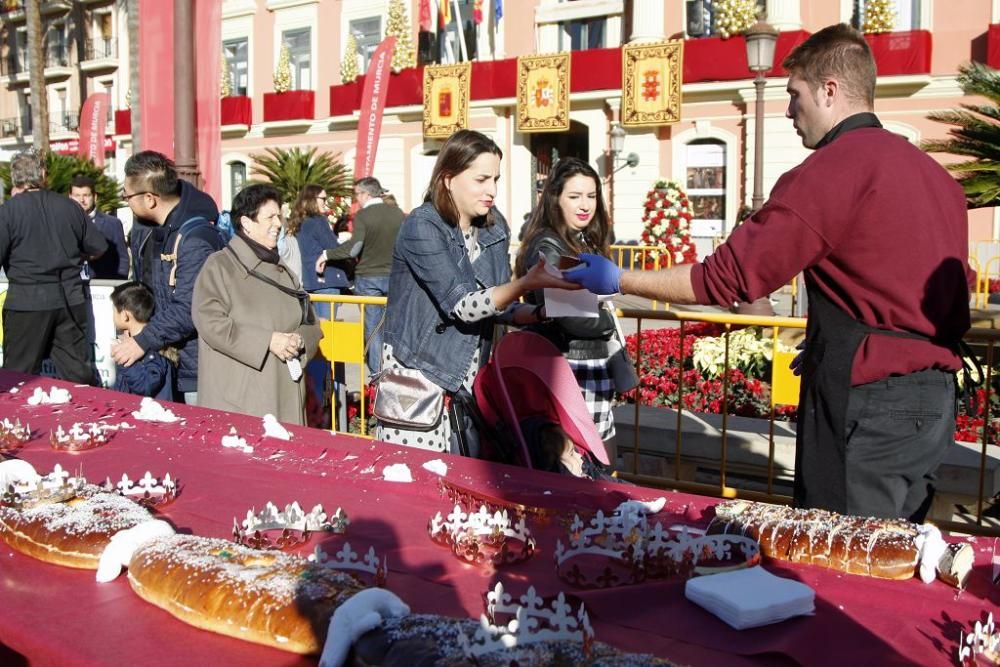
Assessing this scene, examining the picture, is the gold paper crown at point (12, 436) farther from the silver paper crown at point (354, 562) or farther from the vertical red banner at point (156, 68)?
the vertical red banner at point (156, 68)

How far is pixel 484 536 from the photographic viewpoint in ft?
6.68

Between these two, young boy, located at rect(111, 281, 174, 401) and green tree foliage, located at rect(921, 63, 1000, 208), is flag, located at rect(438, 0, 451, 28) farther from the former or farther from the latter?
young boy, located at rect(111, 281, 174, 401)

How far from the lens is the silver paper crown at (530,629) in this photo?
1441mm

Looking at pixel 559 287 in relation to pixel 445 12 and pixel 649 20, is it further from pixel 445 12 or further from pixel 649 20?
pixel 445 12

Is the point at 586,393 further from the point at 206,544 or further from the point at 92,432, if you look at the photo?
the point at 206,544

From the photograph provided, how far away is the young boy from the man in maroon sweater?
300 cm

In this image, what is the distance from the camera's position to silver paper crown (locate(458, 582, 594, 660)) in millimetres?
1441

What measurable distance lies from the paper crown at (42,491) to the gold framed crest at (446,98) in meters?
24.2

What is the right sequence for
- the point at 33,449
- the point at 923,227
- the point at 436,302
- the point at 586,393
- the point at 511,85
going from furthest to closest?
1. the point at 511,85
2. the point at 586,393
3. the point at 436,302
4. the point at 33,449
5. the point at 923,227

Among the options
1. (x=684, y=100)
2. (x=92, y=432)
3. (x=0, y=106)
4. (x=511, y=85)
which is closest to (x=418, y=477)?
(x=92, y=432)

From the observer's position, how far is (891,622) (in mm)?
1706

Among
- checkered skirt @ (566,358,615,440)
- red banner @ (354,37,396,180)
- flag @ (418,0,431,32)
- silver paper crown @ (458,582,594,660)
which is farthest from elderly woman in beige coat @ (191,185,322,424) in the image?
flag @ (418,0,431,32)

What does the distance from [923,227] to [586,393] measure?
5.15ft

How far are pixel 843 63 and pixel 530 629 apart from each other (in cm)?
179
